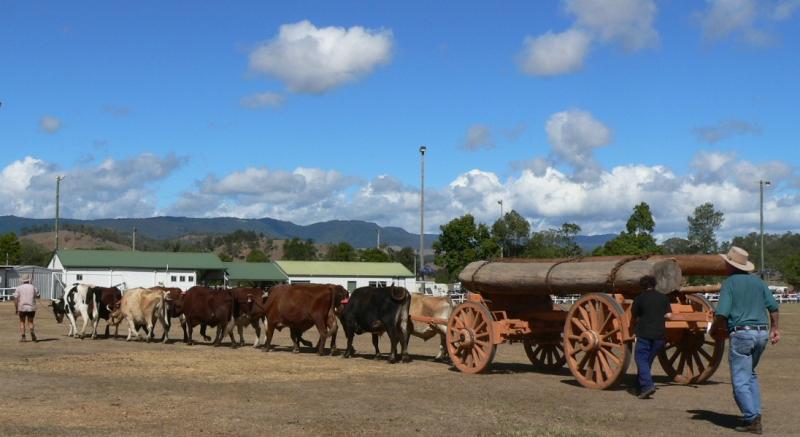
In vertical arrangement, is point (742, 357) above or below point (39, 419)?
above

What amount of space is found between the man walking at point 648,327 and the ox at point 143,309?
14.9 meters

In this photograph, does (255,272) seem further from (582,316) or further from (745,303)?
(745,303)

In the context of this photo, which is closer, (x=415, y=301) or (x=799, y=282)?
(x=415, y=301)

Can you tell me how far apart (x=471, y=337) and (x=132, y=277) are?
226 feet

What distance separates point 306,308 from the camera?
2133 cm

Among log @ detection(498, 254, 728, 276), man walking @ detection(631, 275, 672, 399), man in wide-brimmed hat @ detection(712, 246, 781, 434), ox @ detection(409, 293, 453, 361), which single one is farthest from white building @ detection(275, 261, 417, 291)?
man in wide-brimmed hat @ detection(712, 246, 781, 434)

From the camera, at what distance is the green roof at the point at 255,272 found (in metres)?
92.6

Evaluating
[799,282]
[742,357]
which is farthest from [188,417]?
[799,282]

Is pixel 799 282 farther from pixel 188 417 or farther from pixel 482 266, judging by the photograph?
pixel 188 417

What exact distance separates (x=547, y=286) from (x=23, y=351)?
1245cm

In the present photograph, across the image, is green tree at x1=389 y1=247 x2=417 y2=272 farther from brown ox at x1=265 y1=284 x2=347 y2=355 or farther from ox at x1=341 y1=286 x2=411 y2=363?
ox at x1=341 y1=286 x2=411 y2=363

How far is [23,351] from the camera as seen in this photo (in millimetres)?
21188

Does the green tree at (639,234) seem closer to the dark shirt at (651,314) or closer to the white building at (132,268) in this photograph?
the white building at (132,268)

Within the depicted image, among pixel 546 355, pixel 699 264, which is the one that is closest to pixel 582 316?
pixel 699 264
